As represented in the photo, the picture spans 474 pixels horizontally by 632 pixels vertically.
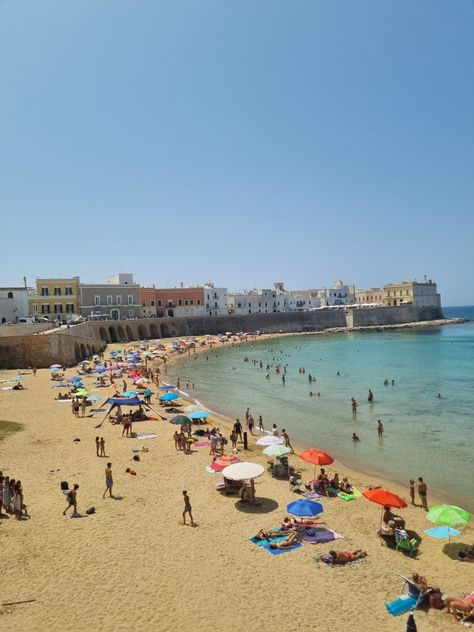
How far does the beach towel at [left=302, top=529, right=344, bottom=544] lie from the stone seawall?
1133 inches

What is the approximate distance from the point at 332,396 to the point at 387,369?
13.0 meters

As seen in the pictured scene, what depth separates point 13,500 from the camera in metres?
10.5

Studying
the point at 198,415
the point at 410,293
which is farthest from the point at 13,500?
the point at 410,293

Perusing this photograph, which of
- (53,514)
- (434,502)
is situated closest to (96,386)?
(53,514)

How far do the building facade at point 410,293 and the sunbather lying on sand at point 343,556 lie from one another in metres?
88.6

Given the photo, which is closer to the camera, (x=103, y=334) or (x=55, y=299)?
(x=103, y=334)

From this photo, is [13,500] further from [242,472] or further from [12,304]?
[12,304]

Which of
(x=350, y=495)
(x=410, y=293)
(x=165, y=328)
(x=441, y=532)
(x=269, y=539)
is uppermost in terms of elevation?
(x=410, y=293)

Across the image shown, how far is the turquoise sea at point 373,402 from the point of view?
1598 cm

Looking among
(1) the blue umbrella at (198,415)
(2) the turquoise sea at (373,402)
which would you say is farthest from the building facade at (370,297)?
(1) the blue umbrella at (198,415)

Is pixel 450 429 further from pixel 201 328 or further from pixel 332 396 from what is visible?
pixel 201 328

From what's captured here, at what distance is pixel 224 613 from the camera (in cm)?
730

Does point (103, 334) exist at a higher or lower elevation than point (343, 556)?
higher

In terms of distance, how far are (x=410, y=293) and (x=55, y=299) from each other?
64433mm
